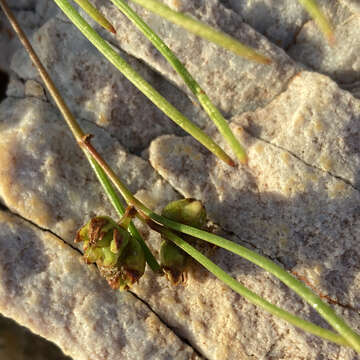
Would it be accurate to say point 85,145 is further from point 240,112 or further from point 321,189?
point 321,189

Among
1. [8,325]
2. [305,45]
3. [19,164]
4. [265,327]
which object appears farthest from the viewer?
[8,325]

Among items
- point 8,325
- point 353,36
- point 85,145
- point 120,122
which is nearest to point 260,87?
point 353,36

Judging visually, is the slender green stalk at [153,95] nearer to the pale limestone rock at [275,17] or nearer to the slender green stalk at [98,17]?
the slender green stalk at [98,17]

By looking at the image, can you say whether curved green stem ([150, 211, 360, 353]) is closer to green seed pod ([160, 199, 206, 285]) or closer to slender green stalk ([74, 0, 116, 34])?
green seed pod ([160, 199, 206, 285])

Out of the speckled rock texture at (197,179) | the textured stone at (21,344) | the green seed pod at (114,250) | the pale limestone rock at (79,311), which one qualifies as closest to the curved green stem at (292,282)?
the green seed pod at (114,250)

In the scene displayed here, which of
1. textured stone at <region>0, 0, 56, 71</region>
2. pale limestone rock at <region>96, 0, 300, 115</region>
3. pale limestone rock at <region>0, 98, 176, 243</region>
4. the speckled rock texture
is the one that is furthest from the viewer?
textured stone at <region>0, 0, 56, 71</region>

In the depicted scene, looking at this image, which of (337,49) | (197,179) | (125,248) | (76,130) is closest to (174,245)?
Answer: (125,248)

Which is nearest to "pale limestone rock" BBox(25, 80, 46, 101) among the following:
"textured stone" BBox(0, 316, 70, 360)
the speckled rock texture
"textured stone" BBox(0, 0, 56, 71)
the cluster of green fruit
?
the speckled rock texture
